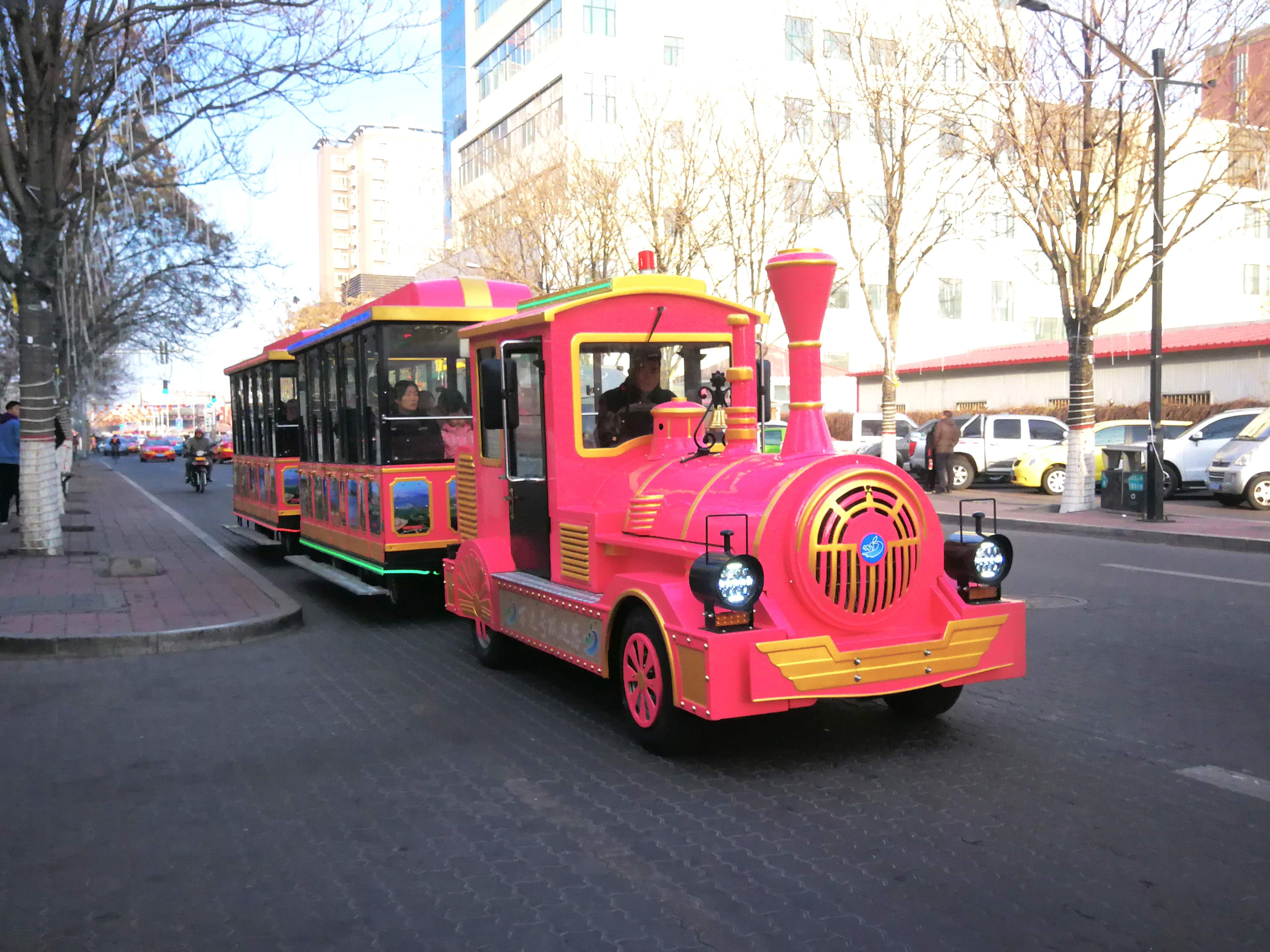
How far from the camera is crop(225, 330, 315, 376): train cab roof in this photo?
42.8 ft

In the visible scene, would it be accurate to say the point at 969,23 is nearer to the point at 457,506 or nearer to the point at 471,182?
the point at 457,506

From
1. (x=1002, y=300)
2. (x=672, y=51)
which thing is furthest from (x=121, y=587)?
(x=1002, y=300)

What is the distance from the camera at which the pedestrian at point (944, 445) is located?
22812mm

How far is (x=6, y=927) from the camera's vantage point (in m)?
3.70

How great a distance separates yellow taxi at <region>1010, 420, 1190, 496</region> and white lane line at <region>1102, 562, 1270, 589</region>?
1074 cm

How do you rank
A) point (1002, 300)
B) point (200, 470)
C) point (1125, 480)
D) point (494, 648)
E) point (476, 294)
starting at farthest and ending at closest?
1. point (1002, 300)
2. point (200, 470)
3. point (1125, 480)
4. point (476, 294)
5. point (494, 648)

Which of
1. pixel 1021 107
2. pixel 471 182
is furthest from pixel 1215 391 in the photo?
pixel 471 182

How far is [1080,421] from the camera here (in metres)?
17.8

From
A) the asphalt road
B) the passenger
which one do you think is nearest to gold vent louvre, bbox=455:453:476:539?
the asphalt road

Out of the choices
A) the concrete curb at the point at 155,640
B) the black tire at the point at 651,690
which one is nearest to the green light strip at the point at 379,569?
the concrete curb at the point at 155,640

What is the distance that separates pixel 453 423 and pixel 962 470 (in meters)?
16.6

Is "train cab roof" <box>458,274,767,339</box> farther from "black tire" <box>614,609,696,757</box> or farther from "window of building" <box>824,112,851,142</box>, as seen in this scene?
"window of building" <box>824,112,851,142</box>

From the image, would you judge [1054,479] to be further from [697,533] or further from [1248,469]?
[697,533]

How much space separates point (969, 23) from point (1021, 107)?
1518 millimetres
